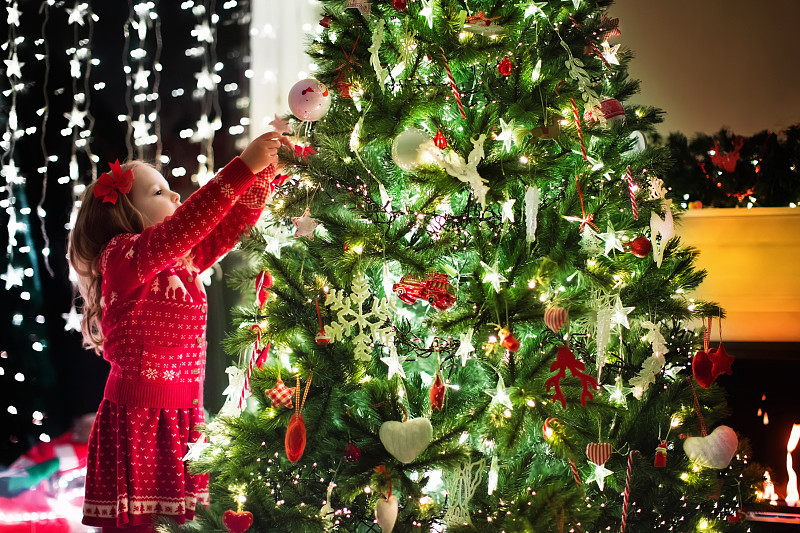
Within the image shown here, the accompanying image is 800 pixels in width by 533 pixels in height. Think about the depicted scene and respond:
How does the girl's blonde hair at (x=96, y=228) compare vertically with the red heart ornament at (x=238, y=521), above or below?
above

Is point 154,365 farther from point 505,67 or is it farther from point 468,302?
point 505,67

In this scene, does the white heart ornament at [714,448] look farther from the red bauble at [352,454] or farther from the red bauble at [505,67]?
the red bauble at [505,67]

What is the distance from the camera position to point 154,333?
5.24 ft

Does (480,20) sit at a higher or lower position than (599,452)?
higher

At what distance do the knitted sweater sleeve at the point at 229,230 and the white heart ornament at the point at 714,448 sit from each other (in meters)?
1.10

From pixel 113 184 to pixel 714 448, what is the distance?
149 cm

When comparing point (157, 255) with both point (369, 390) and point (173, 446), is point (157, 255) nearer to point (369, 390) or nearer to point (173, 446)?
point (173, 446)

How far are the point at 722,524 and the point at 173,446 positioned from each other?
48.2 inches

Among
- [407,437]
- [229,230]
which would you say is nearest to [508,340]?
[407,437]

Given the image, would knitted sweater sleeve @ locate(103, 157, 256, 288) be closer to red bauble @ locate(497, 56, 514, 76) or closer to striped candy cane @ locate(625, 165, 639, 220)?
red bauble @ locate(497, 56, 514, 76)

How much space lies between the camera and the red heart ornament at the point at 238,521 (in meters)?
1.22

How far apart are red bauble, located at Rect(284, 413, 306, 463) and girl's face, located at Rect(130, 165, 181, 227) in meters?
0.79

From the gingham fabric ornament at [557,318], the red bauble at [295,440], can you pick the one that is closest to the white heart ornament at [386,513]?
the red bauble at [295,440]

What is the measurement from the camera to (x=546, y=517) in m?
1.12
